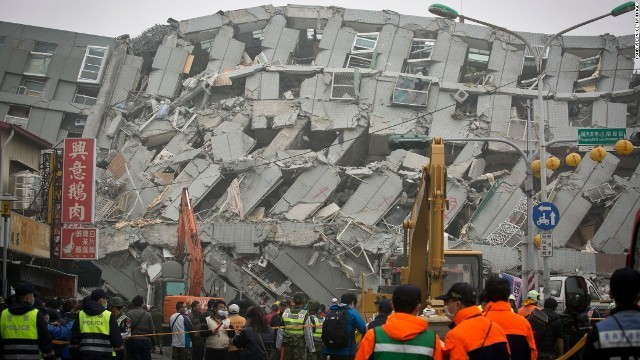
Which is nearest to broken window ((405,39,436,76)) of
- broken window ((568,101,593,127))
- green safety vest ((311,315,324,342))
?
broken window ((568,101,593,127))

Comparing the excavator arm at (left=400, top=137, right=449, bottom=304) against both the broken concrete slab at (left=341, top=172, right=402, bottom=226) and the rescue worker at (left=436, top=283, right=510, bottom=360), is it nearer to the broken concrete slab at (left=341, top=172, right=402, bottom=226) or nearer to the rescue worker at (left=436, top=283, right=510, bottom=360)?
the rescue worker at (left=436, top=283, right=510, bottom=360)

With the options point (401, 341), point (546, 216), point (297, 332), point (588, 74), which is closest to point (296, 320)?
point (297, 332)

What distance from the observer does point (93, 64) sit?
53156 mm

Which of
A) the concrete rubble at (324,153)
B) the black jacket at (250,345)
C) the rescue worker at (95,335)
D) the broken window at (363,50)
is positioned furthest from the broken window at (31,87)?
the rescue worker at (95,335)

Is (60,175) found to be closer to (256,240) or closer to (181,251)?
(181,251)

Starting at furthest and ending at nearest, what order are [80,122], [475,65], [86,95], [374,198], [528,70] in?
[86,95], [80,122], [475,65], [528,70], [374,198]

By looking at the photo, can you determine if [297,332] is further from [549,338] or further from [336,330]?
[549,338]

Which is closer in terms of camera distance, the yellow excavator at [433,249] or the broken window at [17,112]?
the yellow excavator at [433,249]

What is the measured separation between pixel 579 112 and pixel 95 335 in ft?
135

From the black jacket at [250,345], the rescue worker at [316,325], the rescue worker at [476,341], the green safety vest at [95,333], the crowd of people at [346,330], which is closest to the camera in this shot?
the crowd of people at [346,330]

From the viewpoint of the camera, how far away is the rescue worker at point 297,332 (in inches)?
664

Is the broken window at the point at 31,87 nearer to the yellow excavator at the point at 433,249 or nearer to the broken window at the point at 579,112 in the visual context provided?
the broken window at the point at 579,112

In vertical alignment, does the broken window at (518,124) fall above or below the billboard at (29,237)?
above

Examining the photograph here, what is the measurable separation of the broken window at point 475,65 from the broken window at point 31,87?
74.6ft
